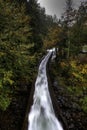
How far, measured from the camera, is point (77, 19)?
30172 mm

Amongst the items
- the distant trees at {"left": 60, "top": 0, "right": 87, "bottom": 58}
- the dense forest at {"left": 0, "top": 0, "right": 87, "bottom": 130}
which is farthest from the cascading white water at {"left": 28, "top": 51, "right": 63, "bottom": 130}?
the distant trees at {"left": 60, "top": 0, "right": 87, "bottom": 58}

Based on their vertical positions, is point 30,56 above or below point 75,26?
below

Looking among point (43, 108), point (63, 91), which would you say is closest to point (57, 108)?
point (43, 108)

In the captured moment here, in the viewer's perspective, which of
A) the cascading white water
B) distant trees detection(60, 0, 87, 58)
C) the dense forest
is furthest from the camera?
distant trees detection(60, 0, 87, 58)

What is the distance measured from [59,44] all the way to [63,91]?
12.8 meters

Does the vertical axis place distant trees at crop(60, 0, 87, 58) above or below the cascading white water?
above

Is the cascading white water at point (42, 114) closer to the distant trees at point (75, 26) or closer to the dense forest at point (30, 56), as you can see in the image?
the dense forest at point (30, 56)

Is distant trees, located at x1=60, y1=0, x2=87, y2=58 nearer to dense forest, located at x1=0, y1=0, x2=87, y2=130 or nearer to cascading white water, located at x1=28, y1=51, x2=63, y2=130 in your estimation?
dense forest, located at x1=0, y1=0, x2=87, y2=130

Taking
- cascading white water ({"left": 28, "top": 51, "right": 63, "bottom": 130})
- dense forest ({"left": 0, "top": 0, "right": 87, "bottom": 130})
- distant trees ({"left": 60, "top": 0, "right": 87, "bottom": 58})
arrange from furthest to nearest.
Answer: distant trees ({"left": 60, "top": 0, "right": 87, "bottom": 58}) < cascading white water ({"left": 28, "top": 51, "right": 63, "bottom": 130}) < dense forest ({"left": 0, "top": 0, "right": 87, "bottom": 130})

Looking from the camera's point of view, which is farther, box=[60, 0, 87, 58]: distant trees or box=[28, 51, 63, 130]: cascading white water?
box=[60, 0, 87, 58]: distant trees

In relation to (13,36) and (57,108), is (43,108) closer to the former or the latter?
(57,108)

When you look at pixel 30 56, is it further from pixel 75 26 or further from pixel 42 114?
pixel 75 26

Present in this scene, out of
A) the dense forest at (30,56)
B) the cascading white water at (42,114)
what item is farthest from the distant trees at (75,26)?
the cascading white water at (42,114)

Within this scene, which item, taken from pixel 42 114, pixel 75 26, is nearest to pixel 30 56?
pixel 42 114
